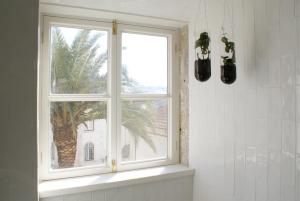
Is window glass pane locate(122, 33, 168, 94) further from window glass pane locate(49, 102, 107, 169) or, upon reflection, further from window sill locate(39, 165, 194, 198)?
window sill locate(39, 165, 194, 198)

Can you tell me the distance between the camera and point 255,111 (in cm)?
155

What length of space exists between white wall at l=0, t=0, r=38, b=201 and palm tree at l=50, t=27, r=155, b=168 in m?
0.70

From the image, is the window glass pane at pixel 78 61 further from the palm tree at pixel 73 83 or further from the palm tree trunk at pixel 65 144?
the palm tree trunk at pixel 65 144

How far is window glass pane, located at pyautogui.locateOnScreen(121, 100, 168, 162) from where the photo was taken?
85.8 inches

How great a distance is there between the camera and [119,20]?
6.97ft

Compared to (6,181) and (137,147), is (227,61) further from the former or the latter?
(6,181)

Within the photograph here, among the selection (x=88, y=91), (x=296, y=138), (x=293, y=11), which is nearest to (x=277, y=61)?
(x=293, y=11)

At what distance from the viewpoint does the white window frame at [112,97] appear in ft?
6.21

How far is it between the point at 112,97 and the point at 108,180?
65 cm

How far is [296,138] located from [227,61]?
0.56m

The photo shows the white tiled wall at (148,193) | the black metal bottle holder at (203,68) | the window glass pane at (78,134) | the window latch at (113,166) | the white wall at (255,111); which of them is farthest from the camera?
the window latch at (113,166)

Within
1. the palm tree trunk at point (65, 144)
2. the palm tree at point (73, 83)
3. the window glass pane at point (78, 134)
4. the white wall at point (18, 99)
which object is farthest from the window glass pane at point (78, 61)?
the white wall at point (18, 99)

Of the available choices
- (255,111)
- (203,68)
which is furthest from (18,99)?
(255,111)

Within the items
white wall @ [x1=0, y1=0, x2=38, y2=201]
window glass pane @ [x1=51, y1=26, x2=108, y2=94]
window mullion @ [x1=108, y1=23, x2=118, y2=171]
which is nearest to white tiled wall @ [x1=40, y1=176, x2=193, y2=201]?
window mullion @ [x1=108, y1=23, x2=118, y2=171]
